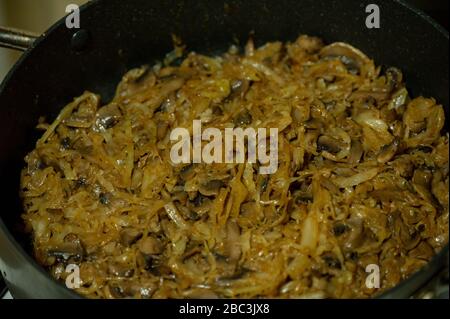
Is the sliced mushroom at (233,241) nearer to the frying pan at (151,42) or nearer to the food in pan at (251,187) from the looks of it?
the food in pan at (251,187)

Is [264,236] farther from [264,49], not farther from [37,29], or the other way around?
[37,29]

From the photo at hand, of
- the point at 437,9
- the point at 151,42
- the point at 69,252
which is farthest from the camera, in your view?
the point at 437,9

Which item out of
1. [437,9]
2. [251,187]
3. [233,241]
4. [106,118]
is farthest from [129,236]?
[437,9]

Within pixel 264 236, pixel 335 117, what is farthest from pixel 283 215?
pixel 335 117

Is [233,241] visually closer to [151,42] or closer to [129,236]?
[129,236]

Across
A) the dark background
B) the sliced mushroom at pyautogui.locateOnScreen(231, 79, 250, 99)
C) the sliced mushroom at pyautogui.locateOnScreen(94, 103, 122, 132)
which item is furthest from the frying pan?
the dark background

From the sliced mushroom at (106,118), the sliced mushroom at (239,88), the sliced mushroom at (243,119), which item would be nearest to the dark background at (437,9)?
the sliced mushroom at (239,88)

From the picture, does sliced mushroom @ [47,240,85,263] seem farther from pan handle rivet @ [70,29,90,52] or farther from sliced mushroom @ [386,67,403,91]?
sliced mushroom @ [386,67,403,91]
